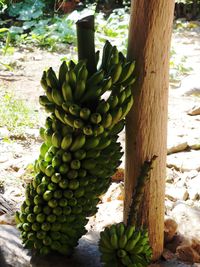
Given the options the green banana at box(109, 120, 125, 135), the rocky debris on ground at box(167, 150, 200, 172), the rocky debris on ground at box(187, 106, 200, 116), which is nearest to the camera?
the green banana at box(109, 120, 125, 135)

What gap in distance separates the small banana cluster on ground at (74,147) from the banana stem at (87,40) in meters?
0.04

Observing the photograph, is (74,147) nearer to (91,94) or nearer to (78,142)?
(78,142)

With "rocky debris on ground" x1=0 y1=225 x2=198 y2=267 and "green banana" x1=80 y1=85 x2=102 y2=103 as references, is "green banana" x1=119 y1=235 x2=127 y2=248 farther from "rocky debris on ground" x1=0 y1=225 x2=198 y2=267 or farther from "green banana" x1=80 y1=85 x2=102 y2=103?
"green banana" x1=80 y1=85 x2=102 y2=103

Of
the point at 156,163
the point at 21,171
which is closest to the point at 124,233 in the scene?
the point at 156,163

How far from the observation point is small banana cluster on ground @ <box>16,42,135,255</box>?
64.6 inches

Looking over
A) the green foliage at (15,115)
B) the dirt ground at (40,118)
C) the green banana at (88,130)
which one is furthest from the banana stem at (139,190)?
the green foliage at (15,115)

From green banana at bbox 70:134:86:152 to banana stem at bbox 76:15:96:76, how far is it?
213 mm

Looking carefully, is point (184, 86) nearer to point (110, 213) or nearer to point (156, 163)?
point (110, 213)

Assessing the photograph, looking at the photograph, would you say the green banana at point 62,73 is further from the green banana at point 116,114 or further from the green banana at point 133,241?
the green banana at point 133,241

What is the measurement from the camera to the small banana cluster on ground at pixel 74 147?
164 centimetres

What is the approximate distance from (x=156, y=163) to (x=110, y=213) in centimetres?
88

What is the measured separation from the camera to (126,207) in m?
1.92

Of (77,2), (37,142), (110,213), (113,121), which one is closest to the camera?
(113,121)

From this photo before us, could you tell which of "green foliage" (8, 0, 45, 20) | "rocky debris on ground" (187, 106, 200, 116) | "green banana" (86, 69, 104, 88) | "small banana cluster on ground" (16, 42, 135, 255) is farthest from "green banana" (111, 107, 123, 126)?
"green foliage" (8, 0, 45, 20)
